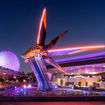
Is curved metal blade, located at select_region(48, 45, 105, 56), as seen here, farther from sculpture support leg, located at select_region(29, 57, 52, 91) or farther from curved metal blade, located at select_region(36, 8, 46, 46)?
sculpture support leg, located at select_region(29, 57, 52, 91)

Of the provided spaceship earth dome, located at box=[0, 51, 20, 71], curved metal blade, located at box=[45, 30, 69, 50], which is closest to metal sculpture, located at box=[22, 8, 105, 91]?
curved metal blade, located at box=[45, 30, 69, 50]

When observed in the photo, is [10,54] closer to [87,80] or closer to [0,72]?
[0,72]

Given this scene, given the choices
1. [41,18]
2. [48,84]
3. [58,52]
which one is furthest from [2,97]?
[41,18]

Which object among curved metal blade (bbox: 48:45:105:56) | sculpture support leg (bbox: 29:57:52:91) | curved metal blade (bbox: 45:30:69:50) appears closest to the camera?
curved metal blade (bbox: 48:45:105:56)

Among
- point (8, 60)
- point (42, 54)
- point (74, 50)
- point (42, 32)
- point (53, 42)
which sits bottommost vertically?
point (42, 54)

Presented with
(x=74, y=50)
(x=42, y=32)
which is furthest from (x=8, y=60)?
(x=74, y=50)

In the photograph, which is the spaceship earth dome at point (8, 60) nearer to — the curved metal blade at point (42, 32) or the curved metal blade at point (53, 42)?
the curved metal blade at point (42, 32)

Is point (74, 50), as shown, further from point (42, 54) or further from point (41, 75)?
point (41, 75)

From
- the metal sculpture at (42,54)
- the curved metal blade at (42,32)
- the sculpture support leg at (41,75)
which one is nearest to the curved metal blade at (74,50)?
the metal sculpture at (42,54)

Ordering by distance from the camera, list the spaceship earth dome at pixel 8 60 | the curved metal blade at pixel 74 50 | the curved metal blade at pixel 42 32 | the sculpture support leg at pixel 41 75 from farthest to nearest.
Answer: the spaceship earth dome at pixel 8 60
the sculpture support leg at pixel 41 75
the curved metal blade at pixel 42 32
the curved metal blade at pixel 74 50

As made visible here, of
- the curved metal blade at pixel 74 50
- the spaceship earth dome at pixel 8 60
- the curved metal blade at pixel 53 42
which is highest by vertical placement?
the spaceship earth dome at pixel 8 60

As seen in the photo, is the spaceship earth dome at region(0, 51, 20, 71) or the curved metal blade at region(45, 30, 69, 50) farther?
the spaceship earth dome at region(0, 51, 20, 71)

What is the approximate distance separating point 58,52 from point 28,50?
4786 millimetres

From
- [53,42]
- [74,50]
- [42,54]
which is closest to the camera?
[74,50]
